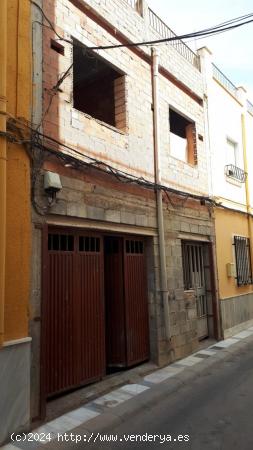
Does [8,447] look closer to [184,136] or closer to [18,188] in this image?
[18,188]

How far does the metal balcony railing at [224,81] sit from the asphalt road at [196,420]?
7.97 meters

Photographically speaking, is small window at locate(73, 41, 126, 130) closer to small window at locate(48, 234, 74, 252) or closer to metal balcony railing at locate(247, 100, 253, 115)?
small window at locate(48, 234, 74, 252)

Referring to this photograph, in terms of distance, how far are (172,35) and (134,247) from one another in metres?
5.11

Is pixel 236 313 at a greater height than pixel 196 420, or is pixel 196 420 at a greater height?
pixel 236 313

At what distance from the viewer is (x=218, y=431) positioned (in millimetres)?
4305

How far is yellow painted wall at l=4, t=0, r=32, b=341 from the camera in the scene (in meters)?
4.38

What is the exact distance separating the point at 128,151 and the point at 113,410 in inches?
162

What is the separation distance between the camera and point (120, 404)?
5.17 meters

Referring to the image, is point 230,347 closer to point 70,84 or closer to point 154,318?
point 154,318

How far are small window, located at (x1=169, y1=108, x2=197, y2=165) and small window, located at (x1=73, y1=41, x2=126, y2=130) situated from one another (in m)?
1.88

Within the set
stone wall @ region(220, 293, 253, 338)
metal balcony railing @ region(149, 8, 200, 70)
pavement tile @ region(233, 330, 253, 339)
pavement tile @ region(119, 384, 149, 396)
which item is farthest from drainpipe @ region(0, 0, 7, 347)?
pavement tile @ region(233, 330, 253, 339)

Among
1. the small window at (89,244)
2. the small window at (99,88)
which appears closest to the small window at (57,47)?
the small window at (99,88)

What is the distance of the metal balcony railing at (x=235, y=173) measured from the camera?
10523 mm

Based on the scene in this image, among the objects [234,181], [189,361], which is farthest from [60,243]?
[234,181]
